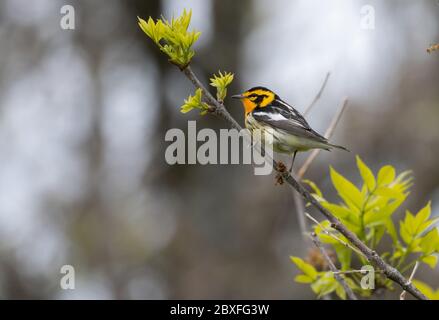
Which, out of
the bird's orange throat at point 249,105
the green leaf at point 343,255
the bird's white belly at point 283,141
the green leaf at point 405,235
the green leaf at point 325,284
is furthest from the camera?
the bird's orange throat at point 249,105

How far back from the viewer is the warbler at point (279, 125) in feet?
15.7

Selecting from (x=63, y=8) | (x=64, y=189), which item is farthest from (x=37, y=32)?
(x=64, y=189)

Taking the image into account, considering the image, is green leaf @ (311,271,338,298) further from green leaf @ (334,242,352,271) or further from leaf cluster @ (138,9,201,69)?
leaf cluster @ (138,9,201,69)

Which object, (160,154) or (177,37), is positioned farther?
(160,154)

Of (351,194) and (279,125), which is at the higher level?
(279,125)

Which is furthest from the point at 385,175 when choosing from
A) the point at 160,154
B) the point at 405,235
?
the point at 160,154

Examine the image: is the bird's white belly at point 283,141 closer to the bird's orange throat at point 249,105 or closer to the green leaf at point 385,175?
the bird's orange throat at point 249,105

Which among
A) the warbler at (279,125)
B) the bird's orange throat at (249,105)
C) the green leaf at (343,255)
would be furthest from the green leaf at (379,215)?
the bird's orange throat at (249,105)

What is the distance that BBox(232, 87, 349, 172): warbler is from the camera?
15.7 ft

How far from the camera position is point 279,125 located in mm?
4973

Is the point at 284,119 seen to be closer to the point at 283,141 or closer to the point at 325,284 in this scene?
the point at 283,141

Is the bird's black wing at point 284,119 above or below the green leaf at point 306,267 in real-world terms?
above

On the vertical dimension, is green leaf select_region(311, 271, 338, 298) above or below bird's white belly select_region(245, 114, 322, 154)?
below

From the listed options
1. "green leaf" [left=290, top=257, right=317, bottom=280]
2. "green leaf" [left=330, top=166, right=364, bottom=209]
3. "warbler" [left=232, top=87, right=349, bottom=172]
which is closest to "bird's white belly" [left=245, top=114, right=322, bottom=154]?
"warbler" [left=232, top=87, right=349, bottom=172]
